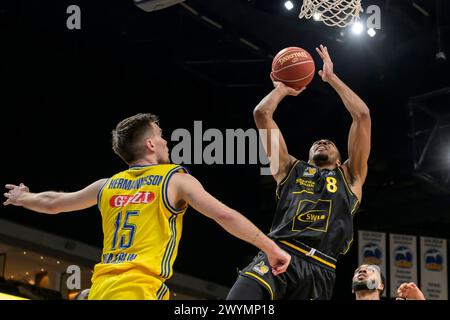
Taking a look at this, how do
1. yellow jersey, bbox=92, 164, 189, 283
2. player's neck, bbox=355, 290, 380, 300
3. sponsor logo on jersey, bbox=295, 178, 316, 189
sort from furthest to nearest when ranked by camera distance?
player's neck, bbox=355, 290, 380, 300 → sponsor logo on jersey, bbox=295, 178, 316, 189 → yellow jersey, bbox=92, 164, 189, 283

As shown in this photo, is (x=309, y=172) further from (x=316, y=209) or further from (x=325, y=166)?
(x=316, y=209)

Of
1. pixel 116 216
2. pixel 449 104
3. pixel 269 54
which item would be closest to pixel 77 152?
pixel 269 54

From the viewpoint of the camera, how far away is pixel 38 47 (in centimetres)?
1178

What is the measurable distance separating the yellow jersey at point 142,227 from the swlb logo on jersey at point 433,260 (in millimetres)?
11185

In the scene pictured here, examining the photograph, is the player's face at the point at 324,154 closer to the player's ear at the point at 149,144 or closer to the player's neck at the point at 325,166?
the player's neck at the point at 325,166

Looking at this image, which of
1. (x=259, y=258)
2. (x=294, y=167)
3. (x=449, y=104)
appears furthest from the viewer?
(x=449, y=104)

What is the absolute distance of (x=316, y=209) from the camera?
5.21 meters

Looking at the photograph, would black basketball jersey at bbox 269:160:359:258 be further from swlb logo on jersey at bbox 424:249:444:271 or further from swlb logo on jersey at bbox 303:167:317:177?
swlb logo on jersey at bbox 424:249:444:271

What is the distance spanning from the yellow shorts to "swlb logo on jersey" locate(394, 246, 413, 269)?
443 inches

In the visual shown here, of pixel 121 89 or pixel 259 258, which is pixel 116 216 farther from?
pixel 121 89

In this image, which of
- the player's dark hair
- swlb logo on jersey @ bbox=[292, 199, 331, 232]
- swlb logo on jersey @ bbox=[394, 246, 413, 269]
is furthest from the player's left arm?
swlb logo on jersey @ bbox=[394, 246, 413, 269]

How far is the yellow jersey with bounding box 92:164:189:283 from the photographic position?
3.73 m

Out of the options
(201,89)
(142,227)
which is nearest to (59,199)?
(142,227)
